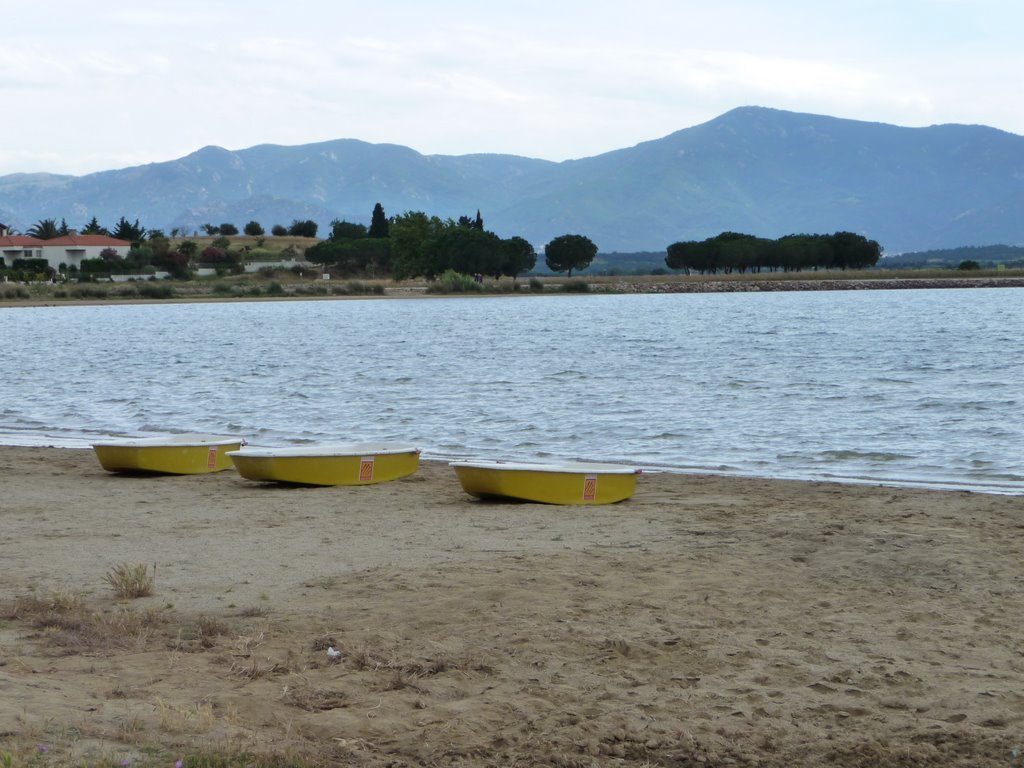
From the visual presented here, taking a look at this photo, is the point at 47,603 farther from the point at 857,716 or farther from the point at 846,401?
the point at 846,401

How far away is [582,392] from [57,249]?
12870cm

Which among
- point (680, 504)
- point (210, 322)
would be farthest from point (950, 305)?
point (680, 504)

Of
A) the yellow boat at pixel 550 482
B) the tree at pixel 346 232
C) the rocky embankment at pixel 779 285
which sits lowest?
the rocky embankment at pixel 779 285

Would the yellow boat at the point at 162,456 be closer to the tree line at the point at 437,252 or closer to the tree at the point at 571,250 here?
the tree line at the point at 437,252

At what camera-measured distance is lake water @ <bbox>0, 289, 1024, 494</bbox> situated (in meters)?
21.6

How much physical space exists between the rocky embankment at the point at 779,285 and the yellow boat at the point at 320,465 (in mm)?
141586

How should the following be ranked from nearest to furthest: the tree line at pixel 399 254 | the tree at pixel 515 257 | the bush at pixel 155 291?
the bush at pixel 155 291 < the tree line at pixel 399 254 < the tree at pixel 515 257

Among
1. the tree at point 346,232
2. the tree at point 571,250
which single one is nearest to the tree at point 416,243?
the tree at point 571,250

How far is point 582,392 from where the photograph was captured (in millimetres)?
34250

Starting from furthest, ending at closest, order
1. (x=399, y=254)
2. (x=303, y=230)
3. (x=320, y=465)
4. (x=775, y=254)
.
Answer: (x=303, y=230)
(x=775, y=254)
(x=399, y=254)
(x=320, y=465)

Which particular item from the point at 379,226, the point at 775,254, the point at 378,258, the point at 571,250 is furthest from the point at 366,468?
the point at 775,254

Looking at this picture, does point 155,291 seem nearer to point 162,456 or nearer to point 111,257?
point 111,257

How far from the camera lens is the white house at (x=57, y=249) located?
486 ft

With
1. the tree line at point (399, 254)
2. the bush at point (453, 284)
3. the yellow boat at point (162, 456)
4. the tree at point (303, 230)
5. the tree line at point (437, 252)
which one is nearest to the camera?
the yellow boat at point (162, 456)
